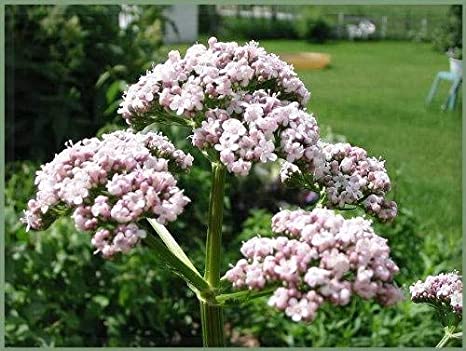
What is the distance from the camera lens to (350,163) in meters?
1.68

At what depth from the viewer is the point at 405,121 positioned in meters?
6.85

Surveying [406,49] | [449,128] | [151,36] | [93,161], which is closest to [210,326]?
[93,161]

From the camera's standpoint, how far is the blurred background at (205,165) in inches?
148

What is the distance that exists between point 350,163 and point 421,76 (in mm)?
6333

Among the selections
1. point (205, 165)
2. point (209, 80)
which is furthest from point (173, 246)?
point (205, 165)

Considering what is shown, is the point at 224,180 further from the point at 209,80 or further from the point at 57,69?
the point at 57,69

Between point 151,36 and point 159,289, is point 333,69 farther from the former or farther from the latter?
point 159,289

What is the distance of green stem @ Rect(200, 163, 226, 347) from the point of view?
1.51 m

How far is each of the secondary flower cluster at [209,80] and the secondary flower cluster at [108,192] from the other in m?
0.12

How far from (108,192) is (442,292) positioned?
0.78 meters

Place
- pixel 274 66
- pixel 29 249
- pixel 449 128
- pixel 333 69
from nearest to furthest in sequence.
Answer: pixel 274 66, pixel 29 249, pixel 449 128, pixel 333 69

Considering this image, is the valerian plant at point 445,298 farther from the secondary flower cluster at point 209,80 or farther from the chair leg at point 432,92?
the chair leg at point 432,92

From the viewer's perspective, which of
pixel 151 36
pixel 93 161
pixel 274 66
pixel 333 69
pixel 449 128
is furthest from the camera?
pixel 333 69

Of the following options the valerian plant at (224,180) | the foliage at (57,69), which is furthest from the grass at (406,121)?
the valerian plant at (224,180)
